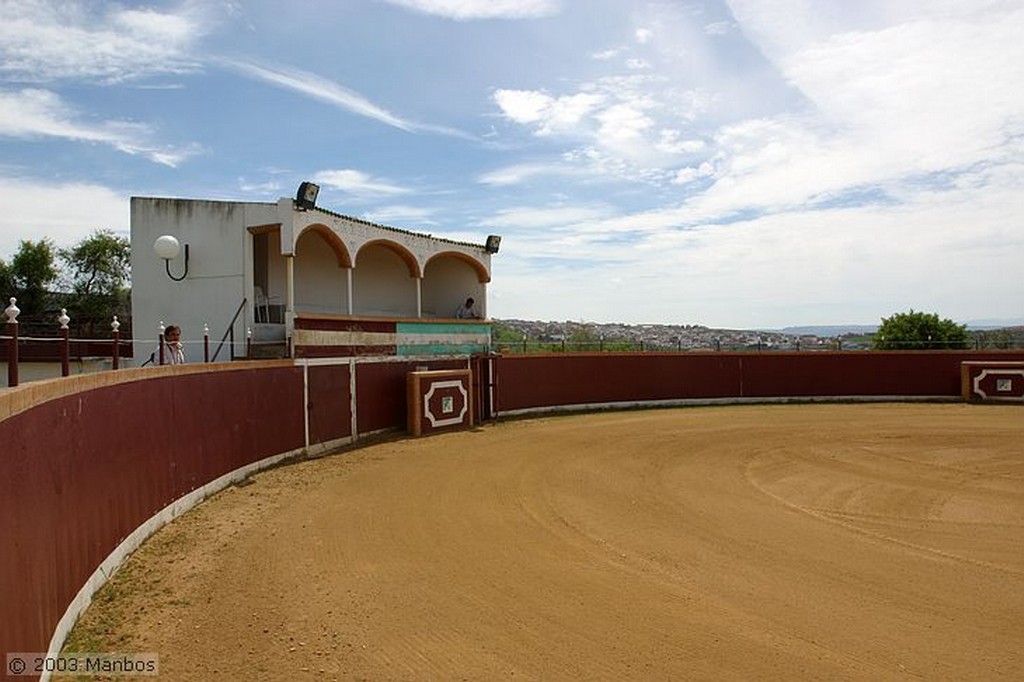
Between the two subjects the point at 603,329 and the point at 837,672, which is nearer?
the point at 837,672

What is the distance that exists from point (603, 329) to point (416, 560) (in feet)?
84.1

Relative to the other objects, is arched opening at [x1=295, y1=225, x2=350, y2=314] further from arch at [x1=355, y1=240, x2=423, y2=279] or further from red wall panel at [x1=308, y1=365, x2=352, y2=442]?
red wall panel at [x1=308, y1=365, x2=352, y2=442]

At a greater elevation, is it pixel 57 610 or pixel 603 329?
pixel 603 329

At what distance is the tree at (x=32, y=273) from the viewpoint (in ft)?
109

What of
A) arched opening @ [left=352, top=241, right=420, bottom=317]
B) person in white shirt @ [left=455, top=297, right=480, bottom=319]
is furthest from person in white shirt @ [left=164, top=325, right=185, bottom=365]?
person in white shirt @ [left=455, top=297, right=480, bottom=319]

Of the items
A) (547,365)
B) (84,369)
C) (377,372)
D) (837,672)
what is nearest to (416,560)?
(837,672)

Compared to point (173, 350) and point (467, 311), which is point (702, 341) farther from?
point (173, 350)

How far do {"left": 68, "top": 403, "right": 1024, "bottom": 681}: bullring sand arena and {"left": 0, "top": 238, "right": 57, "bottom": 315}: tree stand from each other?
2732 cm

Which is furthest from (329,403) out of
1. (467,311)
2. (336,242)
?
(467,311)

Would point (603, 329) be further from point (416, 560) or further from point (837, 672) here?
point (837, 672)

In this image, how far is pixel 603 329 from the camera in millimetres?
32469

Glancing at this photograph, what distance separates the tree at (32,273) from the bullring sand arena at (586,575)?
27321mm

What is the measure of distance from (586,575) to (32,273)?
36.1 m

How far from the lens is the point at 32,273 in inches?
1363
